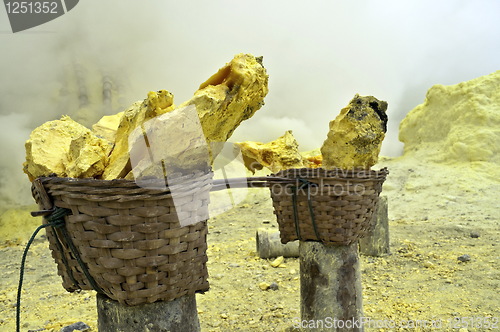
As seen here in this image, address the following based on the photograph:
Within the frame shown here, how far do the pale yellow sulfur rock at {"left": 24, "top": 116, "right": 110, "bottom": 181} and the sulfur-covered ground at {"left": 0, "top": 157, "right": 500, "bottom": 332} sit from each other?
1.91 metres

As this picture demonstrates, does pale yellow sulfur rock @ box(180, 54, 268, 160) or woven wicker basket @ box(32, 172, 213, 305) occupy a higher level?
pale yellow sulfur rock @ box(180, 54, 268, 160)

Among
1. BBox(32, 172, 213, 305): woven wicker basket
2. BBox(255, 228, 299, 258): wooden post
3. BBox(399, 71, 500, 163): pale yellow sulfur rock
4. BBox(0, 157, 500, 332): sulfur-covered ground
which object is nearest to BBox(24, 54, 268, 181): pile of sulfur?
BBox(32, 172, 213, 305): woven wicker basket

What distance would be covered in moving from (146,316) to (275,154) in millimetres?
1380

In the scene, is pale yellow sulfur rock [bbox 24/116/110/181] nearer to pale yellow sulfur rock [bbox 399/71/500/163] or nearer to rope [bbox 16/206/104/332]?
rope [bbox 16/206/104/332]

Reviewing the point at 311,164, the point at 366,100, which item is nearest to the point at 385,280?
the point at 311,164

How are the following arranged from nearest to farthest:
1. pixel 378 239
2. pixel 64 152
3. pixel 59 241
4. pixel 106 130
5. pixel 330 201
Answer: pixel 59 241 → pixel 64 152 → pixel 106 130 → pixel 330 201 → pixel 378 239

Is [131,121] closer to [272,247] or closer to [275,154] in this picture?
[275,154]

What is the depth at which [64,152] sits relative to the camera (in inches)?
54.3

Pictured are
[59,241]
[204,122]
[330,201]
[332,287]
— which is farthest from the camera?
[332,287]

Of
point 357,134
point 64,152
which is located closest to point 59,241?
point 64,152

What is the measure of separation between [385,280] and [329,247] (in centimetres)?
206

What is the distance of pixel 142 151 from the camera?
1158mm

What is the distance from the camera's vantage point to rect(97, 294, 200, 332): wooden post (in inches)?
45.1

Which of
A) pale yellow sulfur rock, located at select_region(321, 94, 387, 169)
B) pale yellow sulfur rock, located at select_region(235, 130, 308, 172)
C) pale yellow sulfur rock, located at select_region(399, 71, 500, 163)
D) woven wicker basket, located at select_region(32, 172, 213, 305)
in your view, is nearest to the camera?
woven wicker basket, located at select_region(32, 172, 213, 305)
